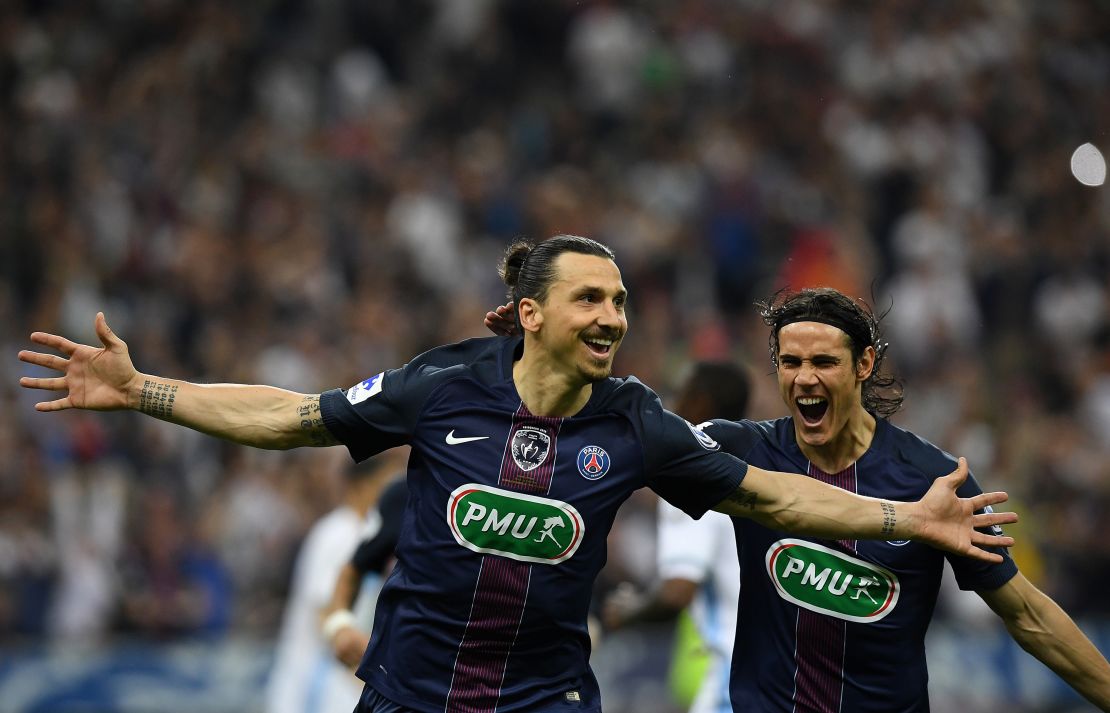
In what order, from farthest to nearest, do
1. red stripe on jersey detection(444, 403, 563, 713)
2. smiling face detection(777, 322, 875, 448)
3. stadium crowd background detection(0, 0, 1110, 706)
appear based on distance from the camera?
stadium crowd background detection(0, 0, 1110, 706), smiling face detection(777, 322, 875, 448), red stripe on jersey detection(444, 403, 563, 713)

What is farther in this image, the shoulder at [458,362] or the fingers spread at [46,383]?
the shoulder at [458,362]

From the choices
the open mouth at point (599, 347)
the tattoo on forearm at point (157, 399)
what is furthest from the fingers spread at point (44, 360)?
the open mouth at point (599, 347)

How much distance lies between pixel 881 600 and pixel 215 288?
8493 millimetres

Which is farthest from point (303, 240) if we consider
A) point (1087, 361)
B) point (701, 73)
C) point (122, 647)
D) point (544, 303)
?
point (544, 303)

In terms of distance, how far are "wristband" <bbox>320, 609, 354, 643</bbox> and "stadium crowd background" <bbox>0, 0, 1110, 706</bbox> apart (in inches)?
185

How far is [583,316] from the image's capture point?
4.74 metres

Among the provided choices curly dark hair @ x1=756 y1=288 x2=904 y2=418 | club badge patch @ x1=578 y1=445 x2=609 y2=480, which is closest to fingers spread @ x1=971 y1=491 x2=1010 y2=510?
curly dark hair @ x1=756 y1=288 x2=904 y2=418

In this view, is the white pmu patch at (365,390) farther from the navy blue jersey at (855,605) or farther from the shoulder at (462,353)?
the navy blue jersey at (855,605)

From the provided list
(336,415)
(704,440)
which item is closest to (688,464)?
(704,440)

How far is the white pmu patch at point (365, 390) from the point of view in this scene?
4785mm

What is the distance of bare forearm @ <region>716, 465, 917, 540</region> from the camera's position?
15.5 ft

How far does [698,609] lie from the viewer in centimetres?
652

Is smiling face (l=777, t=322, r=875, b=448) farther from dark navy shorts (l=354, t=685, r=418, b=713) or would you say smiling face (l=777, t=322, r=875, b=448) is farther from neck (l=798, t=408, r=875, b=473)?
dark navy shorts (l=354, t=685, r=418, b=713)

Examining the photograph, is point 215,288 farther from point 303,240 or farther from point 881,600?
point 881,600
